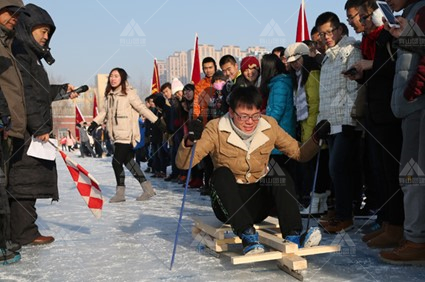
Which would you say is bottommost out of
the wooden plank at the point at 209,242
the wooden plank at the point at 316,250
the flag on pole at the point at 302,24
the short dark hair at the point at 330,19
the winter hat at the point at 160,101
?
the wooden plank at the point at 209,242

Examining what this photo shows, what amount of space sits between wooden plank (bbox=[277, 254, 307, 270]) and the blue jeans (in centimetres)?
133

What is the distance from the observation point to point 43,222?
5.04 metres

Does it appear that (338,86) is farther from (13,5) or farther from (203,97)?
(203,97)

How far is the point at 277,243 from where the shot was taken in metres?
2.98

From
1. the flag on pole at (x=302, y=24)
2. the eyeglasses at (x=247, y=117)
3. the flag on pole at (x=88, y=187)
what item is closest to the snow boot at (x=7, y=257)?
the flag on pole at (x=88, y=187)

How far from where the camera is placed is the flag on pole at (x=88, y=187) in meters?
4.08

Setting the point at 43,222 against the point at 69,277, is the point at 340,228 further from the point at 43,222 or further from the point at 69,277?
the point at 43,222

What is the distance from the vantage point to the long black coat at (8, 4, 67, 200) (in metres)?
3.80

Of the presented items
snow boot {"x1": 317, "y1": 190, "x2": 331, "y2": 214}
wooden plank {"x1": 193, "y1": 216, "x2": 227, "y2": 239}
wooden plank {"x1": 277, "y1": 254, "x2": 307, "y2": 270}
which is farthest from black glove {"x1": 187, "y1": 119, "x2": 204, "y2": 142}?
snow boot {"x1": 317, "y1": 190, "x2": 331, "y2": 214}

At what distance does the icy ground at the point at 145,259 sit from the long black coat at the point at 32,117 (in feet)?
1.61

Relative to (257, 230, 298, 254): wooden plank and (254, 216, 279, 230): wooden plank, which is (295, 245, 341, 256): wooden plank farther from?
(254, 216, 279, 230): wooden plank

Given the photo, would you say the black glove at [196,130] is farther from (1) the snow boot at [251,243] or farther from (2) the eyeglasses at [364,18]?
(2) the eyeglasses at [364,18]

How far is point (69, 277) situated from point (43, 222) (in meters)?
2.20

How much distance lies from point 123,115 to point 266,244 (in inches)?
153
